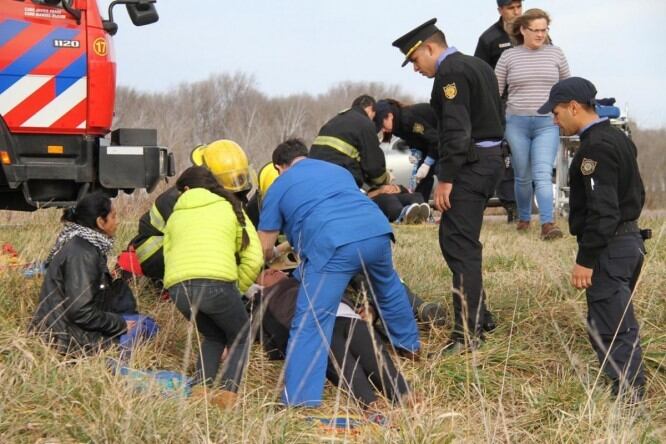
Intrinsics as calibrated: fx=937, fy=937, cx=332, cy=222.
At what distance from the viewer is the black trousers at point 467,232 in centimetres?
488

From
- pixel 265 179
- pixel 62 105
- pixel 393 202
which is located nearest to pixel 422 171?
pixel 393 202

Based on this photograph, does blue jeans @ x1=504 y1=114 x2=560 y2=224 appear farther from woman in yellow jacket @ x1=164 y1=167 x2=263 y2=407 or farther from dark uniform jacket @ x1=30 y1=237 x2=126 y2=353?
dark uniform jacket @ x1=30 y1=237 x2=126 y2=353

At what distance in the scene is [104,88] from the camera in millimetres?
7324

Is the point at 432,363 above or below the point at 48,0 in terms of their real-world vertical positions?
below

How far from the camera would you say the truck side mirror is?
7082 mm

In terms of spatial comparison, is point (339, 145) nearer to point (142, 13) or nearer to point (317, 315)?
point (142, 13)

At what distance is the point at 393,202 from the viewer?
10.2m

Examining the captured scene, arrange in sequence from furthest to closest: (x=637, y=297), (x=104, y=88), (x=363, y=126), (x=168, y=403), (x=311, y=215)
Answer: (x=104, y=88) → (x=363, y=126) → (x=637, y=297) → (x=311, y=215) → (x=168, y=403)

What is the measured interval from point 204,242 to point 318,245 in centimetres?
58

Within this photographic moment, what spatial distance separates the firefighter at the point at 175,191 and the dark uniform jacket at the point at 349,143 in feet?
3.87

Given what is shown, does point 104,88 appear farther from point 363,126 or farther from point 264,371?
point 264,371

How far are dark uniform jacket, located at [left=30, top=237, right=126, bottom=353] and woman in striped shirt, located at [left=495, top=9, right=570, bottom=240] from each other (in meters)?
4.28

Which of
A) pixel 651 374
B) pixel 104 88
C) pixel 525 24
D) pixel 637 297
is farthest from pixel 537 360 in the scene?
pixel 104 88

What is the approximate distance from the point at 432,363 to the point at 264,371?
2.77 ft
